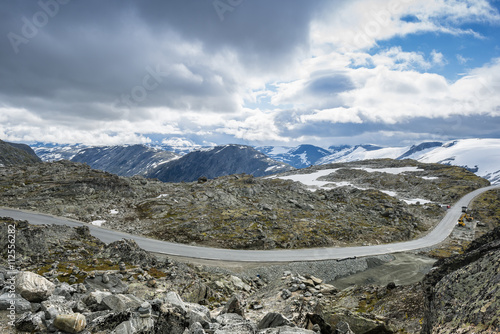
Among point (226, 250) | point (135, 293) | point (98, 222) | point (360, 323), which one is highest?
point (360, 323)

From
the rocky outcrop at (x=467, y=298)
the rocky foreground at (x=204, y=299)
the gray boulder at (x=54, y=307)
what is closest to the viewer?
the rocky outcrop at (x=467, y=298)

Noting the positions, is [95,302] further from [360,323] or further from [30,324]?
[360,323]

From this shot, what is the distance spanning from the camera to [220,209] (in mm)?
64562

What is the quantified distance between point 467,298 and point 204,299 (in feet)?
70.8

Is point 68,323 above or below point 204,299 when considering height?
above

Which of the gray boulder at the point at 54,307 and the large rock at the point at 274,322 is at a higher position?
the gray boulder at the point at 54,307

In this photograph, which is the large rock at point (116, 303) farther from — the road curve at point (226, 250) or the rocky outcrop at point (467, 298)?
the road curve at point (226, 250)

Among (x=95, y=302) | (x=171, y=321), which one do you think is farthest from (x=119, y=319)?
(x=95, y=302)

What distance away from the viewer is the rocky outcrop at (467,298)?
6.50 metres

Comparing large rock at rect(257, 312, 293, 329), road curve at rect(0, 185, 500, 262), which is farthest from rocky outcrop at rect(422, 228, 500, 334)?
road curve at rect(0, 185, 500, 262)

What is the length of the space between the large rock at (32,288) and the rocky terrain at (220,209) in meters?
37.9

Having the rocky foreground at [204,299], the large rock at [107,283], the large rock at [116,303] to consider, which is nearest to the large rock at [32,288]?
the rocky foreground at [204,299]

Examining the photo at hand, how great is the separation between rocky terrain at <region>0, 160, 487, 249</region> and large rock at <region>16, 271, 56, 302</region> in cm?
3793

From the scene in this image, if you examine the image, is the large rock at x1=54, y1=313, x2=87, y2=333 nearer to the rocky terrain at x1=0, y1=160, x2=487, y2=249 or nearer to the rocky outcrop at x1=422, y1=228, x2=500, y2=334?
the rocky outcrop at x1=422, y1=228, x2=500, y2=334
